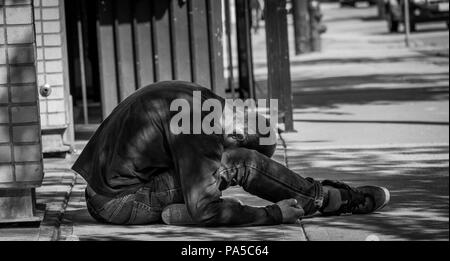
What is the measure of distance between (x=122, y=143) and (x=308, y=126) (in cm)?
564

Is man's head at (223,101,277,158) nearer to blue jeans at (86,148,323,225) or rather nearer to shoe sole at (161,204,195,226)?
blue jeans at (86,148,323,225)

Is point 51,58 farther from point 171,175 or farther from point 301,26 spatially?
point 301,26

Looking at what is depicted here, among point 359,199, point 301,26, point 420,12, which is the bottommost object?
point 359,199

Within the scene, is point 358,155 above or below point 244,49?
below

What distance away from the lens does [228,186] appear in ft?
21.2

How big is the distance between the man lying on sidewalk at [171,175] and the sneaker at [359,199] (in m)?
0.15

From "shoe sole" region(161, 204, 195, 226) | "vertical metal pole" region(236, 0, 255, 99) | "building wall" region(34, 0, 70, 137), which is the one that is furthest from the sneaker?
"vertical metal pole" region(236, 0, 255, 99)

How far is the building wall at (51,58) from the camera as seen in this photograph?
9633 mm

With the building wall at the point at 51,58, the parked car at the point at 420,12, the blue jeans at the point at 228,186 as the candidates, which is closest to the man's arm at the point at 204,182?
the blue jeans at the point at 228,186

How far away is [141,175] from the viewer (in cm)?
643

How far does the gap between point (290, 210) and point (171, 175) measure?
0.72 meters

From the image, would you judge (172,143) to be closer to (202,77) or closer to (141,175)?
(141,175)

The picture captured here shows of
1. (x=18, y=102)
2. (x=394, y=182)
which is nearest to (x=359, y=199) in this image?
(x=394, y=182)
